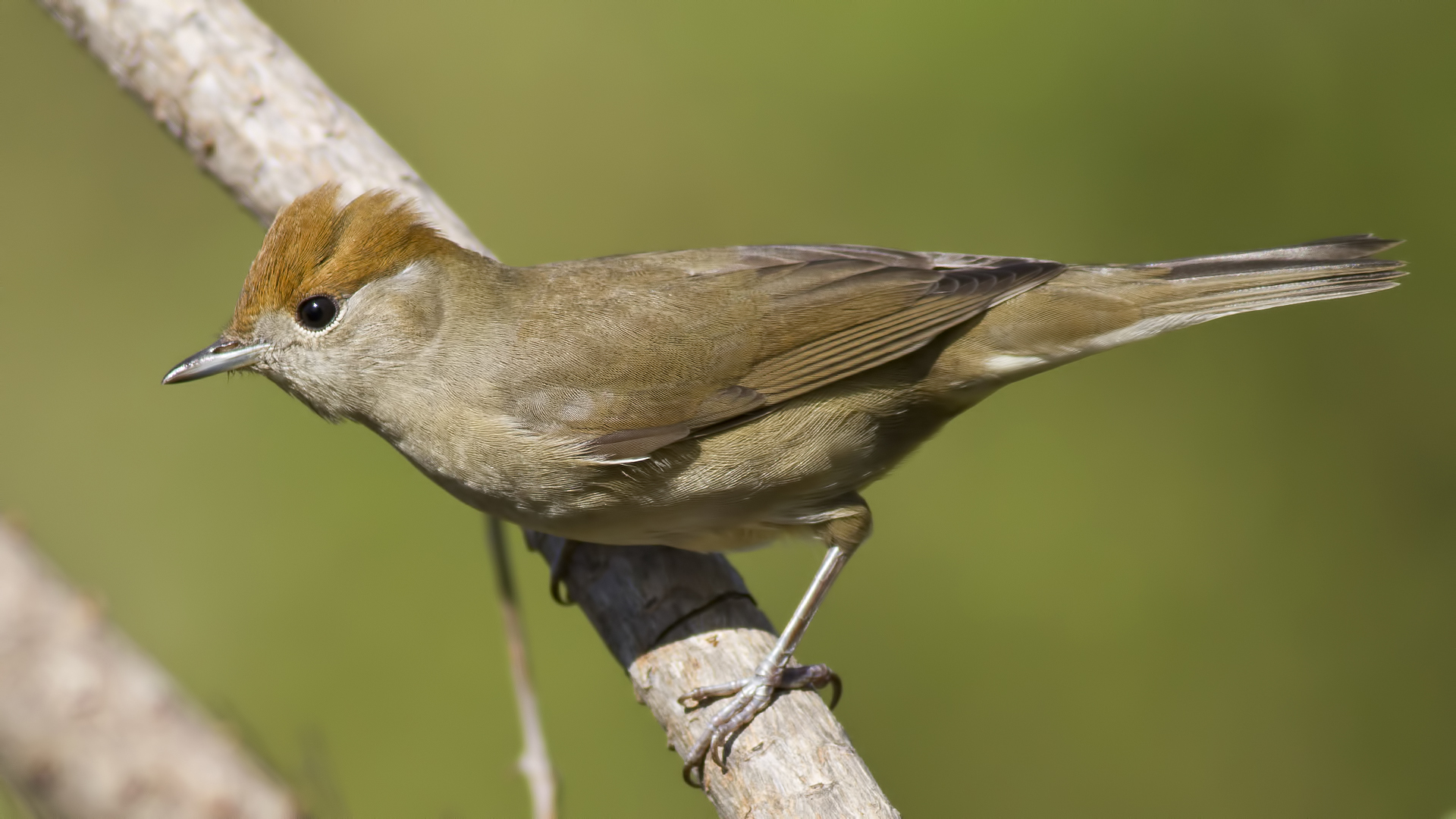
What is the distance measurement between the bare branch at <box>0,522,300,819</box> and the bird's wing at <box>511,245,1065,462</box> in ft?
5.49

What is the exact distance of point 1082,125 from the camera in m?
4.92

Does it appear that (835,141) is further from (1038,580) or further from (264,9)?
(264,9)

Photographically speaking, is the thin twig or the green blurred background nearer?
the thin twig

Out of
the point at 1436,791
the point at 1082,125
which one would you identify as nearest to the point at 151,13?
the point at 1082,125

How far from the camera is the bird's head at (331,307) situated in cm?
277

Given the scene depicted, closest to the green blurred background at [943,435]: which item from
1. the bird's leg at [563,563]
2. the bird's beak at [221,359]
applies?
the bird's leg at [563,563]

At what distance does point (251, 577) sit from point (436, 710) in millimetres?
992

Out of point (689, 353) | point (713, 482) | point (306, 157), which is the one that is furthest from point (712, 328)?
point (306, 157)

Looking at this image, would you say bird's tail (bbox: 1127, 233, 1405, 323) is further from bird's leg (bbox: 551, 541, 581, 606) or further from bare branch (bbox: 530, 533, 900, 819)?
bird's leg (bbox: 551, 541, 581, 606)

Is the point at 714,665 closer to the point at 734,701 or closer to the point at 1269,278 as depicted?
the point at 734,701

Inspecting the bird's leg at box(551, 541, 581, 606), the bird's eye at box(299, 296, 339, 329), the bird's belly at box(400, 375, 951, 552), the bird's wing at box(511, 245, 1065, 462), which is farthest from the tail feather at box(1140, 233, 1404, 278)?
the bird's eye at box(299, 296, 339, 329)

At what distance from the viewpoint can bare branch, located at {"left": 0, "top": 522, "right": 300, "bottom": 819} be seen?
1.06 meters

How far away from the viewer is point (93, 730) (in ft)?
3.59

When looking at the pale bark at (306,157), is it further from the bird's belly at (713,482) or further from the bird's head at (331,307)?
the bird's head at (331,307)
